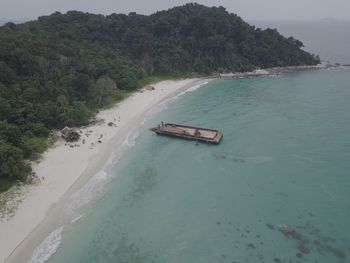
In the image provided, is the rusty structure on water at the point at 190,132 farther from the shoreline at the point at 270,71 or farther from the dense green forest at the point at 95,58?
the shoreline at the point at 270,71

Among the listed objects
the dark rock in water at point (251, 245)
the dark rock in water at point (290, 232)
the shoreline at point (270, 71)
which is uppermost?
the shoreline at point (270, 71)

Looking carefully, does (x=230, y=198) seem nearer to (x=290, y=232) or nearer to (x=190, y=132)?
(x=290, y=232)

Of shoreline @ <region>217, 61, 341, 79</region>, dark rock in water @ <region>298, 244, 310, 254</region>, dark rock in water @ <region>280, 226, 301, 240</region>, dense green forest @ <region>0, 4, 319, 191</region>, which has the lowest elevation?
dark rock in water @ <region>298, 244, 310, 254</region>

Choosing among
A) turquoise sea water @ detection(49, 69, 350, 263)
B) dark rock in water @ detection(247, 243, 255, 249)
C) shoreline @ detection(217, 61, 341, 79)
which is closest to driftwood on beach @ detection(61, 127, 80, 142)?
turquoise sea water @ detection(49, 69, 350, 263)

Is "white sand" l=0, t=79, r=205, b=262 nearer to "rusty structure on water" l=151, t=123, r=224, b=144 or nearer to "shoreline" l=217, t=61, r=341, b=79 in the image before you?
"rusty structure on water" l=151, t=123, r=224, b=144

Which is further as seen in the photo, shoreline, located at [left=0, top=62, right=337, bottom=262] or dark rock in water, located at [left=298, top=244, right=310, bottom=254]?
shoreline, located at [left=0, top=62, right=337, bottom=262]

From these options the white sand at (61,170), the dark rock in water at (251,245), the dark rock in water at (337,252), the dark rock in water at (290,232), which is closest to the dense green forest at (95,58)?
the white sand at (61,170)

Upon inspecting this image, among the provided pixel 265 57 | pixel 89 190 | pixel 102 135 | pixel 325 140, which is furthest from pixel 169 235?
pixel 265 57
